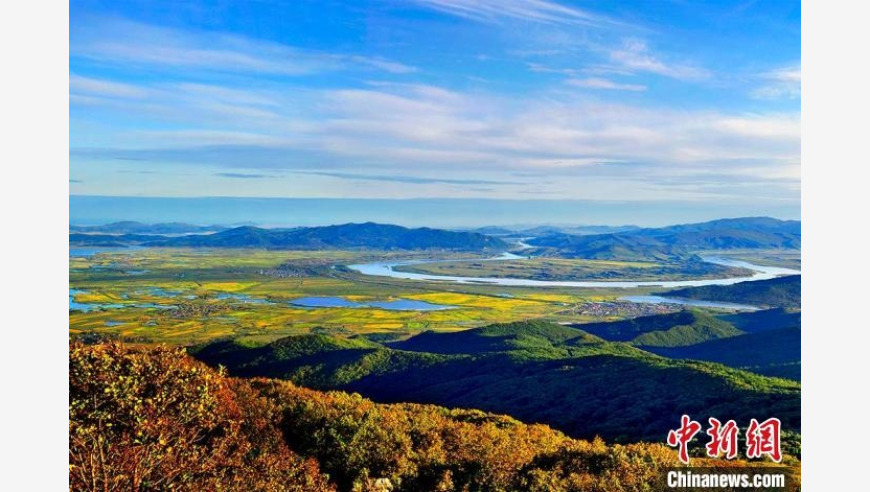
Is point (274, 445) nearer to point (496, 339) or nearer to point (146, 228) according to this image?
point (496, 339)

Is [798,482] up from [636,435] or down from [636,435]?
up

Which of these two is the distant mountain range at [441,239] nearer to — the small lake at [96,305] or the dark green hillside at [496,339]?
the small lake at [96,305]

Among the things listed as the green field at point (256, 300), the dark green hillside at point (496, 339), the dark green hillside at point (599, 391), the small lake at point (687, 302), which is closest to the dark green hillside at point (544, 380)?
the dark green hillside at point (599, 391)

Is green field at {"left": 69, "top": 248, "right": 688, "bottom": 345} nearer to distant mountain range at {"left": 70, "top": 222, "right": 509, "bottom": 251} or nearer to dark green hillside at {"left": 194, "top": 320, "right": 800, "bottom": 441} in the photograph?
dark green hillside at {"left": 194, "top": 320, "right": 800, "bottom": 441}

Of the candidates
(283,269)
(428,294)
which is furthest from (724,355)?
(283,269)

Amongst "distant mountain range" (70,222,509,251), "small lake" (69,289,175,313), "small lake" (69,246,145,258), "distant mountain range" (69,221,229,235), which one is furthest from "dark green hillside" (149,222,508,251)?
"small lake" (69,289,175,313)

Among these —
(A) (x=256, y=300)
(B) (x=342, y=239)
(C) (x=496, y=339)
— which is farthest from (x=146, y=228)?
(C) (x=496, y=339)
